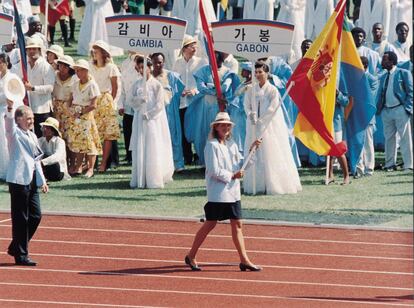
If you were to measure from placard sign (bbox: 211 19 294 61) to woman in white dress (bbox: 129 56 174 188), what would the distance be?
1401 millimetres

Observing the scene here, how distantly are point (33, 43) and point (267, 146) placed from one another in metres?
4.07

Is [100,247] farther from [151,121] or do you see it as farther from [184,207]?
[151,121]

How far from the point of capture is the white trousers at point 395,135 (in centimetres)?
2309

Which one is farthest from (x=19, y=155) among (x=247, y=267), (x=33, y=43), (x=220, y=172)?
(x=33, y=43)

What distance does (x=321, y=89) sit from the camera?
20.4m

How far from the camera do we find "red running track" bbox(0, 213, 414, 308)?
598 inches

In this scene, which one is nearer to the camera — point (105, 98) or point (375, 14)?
point (105, 98)

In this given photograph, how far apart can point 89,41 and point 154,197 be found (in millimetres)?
10352

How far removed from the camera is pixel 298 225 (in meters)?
19.1

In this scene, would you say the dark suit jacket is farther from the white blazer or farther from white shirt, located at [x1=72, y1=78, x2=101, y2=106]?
the white blazer

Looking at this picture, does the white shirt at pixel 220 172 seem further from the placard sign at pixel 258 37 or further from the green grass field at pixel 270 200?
the placard sign at pixel 258 37

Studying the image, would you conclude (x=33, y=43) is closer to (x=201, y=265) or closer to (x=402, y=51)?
Answer: (x=402, y=51)

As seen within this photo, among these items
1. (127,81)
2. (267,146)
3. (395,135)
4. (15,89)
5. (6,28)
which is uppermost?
(6,28)

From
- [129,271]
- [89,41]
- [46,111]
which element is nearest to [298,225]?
[129,271]
